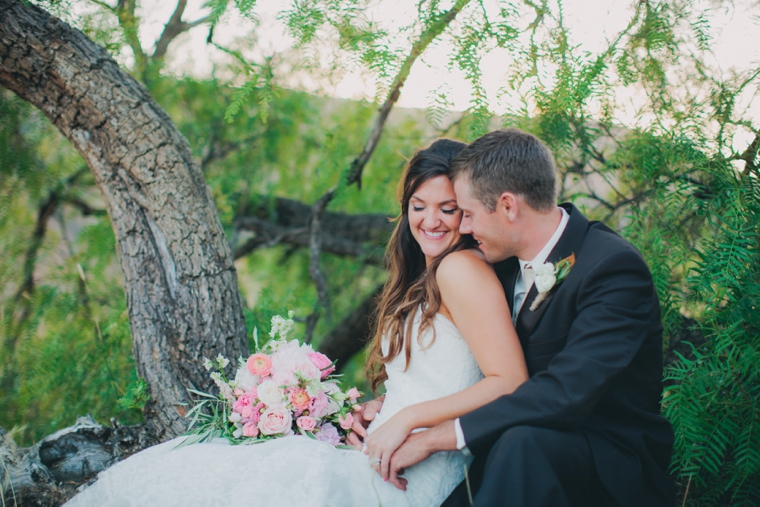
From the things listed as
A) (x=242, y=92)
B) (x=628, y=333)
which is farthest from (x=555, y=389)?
(x=242, y=92)

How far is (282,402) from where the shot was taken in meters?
2.38

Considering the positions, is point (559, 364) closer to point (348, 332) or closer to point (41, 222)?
point (348, 332)

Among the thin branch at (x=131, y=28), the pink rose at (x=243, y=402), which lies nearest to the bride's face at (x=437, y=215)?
the pink rose at (x=243, y=402)

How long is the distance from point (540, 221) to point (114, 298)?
394 centimetres

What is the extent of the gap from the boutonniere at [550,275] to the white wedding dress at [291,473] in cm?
42

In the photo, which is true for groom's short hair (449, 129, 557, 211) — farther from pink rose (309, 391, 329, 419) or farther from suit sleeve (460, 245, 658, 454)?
pink rose (309, 391, 329, 419)

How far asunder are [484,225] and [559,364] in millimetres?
655

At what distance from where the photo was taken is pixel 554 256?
2.24 meters

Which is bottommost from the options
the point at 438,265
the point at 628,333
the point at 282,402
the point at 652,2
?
the point at 282,402

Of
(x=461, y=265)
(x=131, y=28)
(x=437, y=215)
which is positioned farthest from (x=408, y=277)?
(x=131, y=28)

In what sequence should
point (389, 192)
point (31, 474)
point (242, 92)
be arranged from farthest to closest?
point (389, 192), point (242, 92), point (31, 474)

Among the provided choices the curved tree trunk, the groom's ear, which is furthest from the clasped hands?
the curved tree trunk

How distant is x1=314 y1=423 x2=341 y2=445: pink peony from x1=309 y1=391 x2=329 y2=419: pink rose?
3.3 inches

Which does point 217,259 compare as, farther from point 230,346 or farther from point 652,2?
point 652,2
